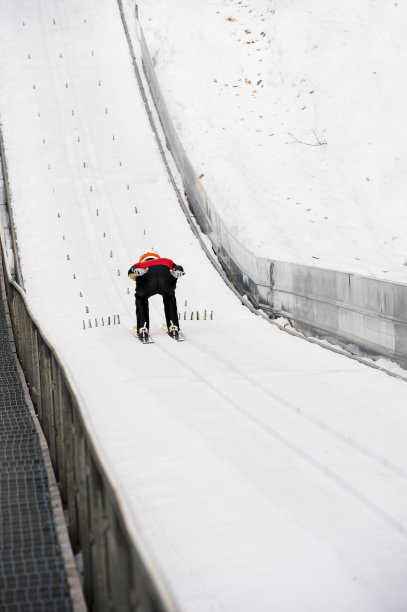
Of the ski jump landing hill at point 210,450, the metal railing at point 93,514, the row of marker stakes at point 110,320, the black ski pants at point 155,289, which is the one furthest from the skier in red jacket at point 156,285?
the metal railing at point 93,514

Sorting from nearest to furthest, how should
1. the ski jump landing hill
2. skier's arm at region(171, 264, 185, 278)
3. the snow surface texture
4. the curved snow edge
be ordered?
1. the ski jump landing hill
2. the curved snow edge
3. skier's arm at region(171, 264, 185, 278)
4. the snow surface texture

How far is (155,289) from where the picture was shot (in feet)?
33.8

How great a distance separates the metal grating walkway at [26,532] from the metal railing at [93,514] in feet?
0.52

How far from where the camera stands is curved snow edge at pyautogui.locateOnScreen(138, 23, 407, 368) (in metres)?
8.30

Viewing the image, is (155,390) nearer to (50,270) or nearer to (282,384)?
(282,384)

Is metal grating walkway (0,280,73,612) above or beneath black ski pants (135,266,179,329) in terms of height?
beneath

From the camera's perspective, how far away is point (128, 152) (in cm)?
2067

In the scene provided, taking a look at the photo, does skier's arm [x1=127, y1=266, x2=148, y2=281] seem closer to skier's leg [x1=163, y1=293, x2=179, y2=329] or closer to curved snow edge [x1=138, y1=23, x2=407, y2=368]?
skier's leg [x1=163, y1=293, x2=179, y2=329]

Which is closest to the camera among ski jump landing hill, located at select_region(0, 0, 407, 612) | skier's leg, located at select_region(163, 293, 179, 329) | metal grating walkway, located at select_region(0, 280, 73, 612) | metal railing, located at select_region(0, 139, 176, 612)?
metal railing, located at select_region(0, 139, 176, 612)

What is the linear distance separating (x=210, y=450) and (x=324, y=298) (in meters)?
5.34

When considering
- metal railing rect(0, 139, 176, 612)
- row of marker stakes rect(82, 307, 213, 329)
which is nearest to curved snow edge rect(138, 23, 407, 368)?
row of marker stakes rect(82, 307, 213, 329)

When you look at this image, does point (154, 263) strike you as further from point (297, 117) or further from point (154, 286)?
point (297, 117)

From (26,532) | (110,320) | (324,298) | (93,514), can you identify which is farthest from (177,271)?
(93,514)

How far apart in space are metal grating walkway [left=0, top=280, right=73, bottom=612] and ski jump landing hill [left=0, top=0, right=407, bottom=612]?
0.23 meters
